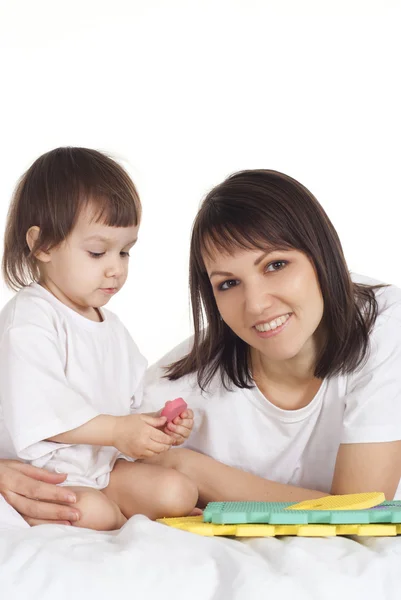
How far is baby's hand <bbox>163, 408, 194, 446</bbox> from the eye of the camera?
188cm

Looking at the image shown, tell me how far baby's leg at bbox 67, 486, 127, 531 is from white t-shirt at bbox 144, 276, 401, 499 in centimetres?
40

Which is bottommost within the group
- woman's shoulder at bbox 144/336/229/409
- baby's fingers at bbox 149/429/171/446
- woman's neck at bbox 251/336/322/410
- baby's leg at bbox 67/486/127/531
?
baby's leg at bbox 67/486/127/531

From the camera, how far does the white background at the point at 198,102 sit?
4000 mm

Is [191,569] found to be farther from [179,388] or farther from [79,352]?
[179,388]

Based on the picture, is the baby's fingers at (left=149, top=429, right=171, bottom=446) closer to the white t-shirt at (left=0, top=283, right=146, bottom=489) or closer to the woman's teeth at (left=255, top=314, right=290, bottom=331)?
the white t-shirt at (left=0, top=283, right=146, bottom=489)

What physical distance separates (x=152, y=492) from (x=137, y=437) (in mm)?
156

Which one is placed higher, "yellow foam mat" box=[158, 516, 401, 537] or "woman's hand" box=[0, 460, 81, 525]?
"yellow foam mat" box=[158, 516, 401, 537]

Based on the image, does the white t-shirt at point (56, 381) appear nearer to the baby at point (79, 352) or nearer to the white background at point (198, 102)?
the baby at point (79, 352)

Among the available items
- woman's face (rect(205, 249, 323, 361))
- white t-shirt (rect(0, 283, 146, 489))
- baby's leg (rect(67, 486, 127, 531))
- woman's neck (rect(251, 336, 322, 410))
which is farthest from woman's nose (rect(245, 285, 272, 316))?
baby's leg (rect(67, 486, 127, 531))

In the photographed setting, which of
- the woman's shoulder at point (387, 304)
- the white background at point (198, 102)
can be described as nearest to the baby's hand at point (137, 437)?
the woman's shoulder at point (387, 304)

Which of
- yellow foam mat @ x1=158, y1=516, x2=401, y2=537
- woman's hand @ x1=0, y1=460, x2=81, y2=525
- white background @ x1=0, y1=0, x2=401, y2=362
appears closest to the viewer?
yellow foam mat @ x1=158, y1=516, x2=401, y2=537

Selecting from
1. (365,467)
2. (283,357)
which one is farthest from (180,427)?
(365,467)

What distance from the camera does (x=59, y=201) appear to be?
1890 millimetres

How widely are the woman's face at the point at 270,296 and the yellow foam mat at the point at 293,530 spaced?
474 mm
